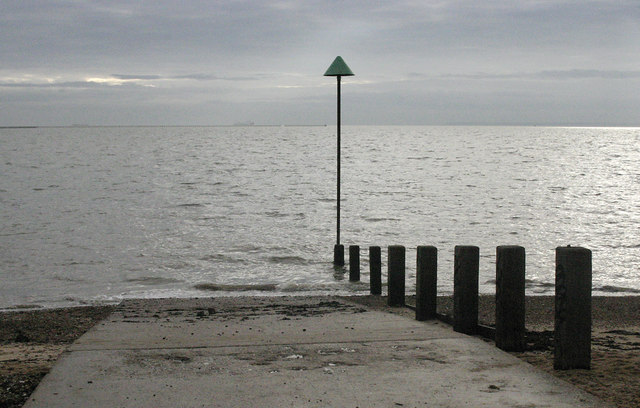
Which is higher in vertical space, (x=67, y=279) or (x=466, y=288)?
(x=466, y=288)

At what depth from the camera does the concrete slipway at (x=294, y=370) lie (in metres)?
4.96

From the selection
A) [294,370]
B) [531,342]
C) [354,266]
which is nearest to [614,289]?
[354,266]

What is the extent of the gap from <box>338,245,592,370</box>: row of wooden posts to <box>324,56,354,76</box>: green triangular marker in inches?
368

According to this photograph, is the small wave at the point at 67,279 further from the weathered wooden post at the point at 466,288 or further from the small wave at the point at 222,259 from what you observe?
the weathered wooden post at the point at 466,288

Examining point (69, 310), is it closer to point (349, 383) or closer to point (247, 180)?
point (349, 383)

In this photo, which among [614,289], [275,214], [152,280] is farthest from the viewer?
[275,214]

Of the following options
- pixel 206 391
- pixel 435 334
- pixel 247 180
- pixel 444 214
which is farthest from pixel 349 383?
pixel 247 180

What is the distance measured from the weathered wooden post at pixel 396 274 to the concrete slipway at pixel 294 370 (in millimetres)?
2049

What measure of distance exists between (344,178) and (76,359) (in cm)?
5563

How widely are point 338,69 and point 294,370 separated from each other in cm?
1208

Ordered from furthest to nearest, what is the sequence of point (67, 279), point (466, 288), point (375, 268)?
point (67, 279) < point (375, 268) < point (466, 288)

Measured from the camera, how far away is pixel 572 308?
5785 millimetres

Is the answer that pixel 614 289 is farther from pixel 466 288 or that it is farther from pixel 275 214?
pixel 275 214

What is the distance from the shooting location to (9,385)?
5738 mm
